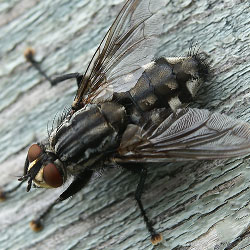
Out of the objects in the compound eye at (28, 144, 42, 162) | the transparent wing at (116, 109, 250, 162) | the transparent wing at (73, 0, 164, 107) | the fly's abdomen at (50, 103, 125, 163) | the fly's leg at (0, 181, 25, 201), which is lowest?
the transparent wing at (116, 109, 250, 162)

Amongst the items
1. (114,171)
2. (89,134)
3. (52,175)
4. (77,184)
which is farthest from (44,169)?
(114,171)

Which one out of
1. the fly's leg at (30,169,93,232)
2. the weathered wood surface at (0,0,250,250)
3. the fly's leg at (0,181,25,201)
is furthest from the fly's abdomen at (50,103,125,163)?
the fly's leg at (0,181,25,201)

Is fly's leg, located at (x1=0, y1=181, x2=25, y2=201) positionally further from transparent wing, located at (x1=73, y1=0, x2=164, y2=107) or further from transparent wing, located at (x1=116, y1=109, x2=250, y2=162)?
transparent wing, located at (x1=116, y1=109, x2=250, y2=162)

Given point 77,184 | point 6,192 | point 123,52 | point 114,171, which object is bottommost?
point 114,171

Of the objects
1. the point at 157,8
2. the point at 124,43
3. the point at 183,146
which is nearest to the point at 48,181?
the point at 183,146

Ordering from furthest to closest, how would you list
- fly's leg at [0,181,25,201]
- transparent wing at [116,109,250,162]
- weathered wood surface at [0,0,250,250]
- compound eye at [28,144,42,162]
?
1. fly's leg at [0,181,25,201]
2. compound eye at [28,144,42,162]
3. weathered wood surface at [0,0,250,250]
4. transparent wing at [116,109,250,162]

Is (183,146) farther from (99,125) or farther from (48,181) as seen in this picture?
(48,181)

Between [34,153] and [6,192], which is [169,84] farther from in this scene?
[6,192]
